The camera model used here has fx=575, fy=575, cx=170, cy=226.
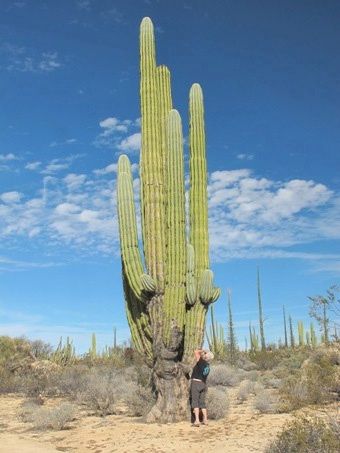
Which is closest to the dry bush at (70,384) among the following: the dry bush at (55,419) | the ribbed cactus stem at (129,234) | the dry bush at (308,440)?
the dry bush at (55,419)

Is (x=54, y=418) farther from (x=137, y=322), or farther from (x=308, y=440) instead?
(x=308, y=440)

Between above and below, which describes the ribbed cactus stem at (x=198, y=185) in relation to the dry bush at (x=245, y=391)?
above

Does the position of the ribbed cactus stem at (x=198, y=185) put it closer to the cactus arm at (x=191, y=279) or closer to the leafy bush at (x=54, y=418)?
the cactus arm at (x=191, y=279)

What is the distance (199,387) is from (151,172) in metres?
4.59

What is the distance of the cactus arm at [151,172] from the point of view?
1206cm

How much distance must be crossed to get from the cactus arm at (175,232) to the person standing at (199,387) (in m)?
0.81

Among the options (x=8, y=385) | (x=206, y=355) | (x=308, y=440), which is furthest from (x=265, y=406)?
(x=8, y=385)

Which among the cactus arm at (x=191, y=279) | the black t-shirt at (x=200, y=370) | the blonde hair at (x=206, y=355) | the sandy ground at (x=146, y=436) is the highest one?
the cactus arm at (x=191, y=279)

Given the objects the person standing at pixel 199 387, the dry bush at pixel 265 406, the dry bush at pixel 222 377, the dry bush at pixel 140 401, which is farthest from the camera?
the dry bush at pixel 222 377

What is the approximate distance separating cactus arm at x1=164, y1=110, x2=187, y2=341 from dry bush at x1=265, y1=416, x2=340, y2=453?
14.6ft

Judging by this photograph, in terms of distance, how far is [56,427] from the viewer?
41.0 ft

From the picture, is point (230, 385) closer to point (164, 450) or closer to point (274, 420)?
point (274, 420)

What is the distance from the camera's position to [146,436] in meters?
10.4

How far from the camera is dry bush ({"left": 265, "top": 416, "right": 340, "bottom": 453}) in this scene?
22.9 feet
